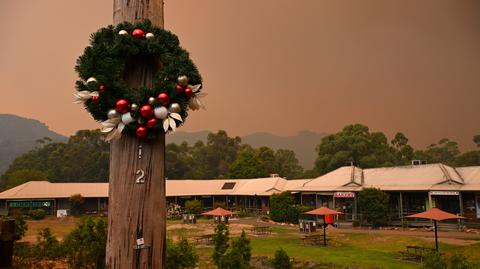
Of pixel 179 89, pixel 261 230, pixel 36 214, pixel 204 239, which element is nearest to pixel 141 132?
pixel 179 89

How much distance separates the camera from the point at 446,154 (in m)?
86.9

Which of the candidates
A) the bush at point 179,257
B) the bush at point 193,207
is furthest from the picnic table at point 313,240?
the bush at point 193,207

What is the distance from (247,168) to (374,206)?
29842 mm

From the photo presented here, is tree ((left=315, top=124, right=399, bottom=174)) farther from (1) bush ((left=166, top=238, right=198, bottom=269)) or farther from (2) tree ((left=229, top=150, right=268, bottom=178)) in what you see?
(1) bush ((left=166, top=238, right=198, bottom=269))

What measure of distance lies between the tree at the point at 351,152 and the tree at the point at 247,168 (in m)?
9.63

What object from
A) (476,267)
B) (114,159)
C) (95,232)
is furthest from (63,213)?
(114,159)

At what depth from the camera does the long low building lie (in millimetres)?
25938

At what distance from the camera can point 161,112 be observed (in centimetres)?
182

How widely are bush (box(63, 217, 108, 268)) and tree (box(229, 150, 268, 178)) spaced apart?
141 ft

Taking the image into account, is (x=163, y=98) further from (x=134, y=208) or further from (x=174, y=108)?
(x=134, y=208)

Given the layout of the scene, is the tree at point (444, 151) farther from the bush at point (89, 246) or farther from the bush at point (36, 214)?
the bush at point (89, 246)

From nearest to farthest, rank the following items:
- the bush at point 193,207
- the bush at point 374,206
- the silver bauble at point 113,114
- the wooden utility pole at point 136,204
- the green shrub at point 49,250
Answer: the wooden utility pole at point 136,204 → the silver bauble at point 113,114 → the green shrub at point 49,250 → the bush at point 374,206 → the bush at point 193,207

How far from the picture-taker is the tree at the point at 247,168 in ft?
178

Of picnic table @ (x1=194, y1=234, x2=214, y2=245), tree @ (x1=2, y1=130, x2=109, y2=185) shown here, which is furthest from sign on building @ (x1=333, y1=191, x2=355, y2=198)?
tree @ (x1=2, y1=130, x2=109, y2=185)
